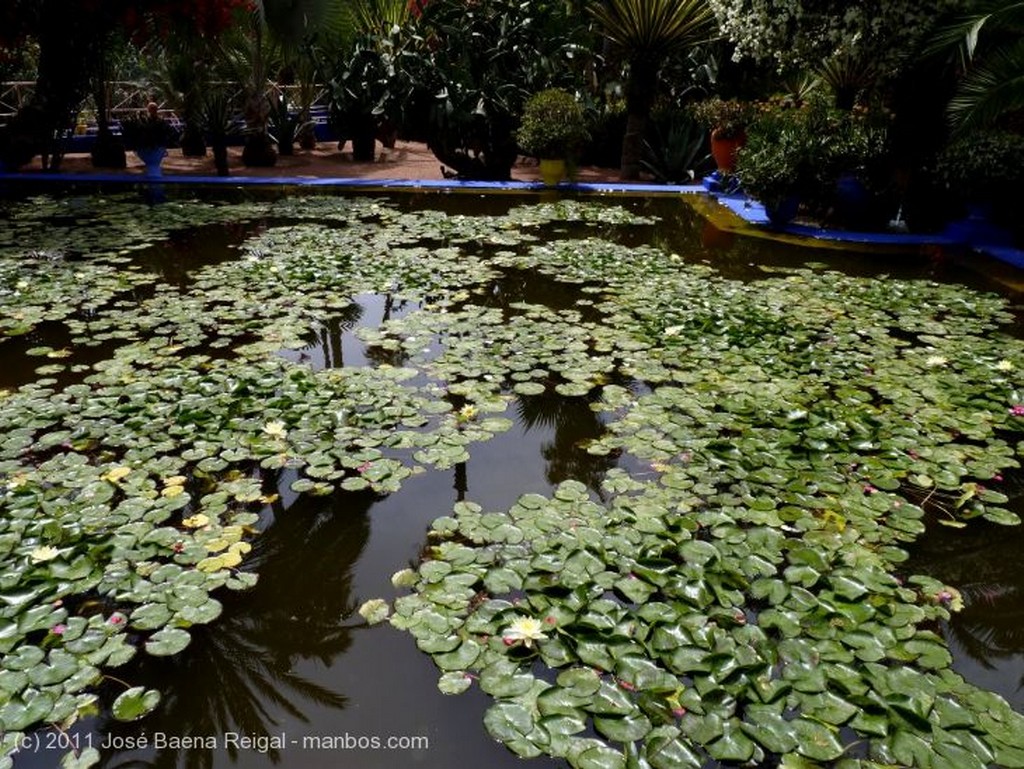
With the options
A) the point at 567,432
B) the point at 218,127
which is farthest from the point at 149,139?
the point at 567,432

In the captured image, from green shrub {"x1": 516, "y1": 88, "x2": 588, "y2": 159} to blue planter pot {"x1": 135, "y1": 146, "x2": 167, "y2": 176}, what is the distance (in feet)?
17.0

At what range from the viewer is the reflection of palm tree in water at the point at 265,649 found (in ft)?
6.40

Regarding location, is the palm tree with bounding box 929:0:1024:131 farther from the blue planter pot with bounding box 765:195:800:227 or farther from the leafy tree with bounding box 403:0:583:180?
the leafy tree with bounding box 403:0:583:180

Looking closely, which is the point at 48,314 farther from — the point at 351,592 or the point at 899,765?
the point at 899,765

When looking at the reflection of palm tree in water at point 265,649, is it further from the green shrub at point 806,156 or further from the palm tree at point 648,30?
the palm tree at point 648,30

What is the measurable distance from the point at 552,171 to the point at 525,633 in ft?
28.4

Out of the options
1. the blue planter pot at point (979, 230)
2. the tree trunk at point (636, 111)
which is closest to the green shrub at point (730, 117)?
the tree trunk at point (636, 111)

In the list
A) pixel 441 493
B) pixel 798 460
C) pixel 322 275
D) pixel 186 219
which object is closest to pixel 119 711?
pixel 441 493

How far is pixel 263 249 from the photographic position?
6.63 meters

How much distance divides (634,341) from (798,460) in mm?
1528

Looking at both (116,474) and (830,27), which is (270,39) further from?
(116,474)

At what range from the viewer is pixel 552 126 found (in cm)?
967

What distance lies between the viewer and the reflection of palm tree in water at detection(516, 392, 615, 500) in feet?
10.2

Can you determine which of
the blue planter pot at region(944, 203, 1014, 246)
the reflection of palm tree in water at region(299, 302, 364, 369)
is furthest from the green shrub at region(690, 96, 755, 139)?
the reflection of palm tree in water at region(299, 302, 364, 369)
